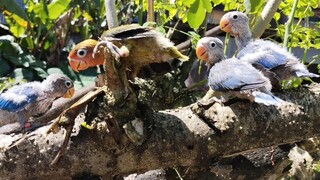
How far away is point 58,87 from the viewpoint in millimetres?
859

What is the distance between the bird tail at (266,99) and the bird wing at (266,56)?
4.9 inches

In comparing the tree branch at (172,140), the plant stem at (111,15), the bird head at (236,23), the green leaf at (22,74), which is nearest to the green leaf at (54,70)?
the green leaf at (22,74)

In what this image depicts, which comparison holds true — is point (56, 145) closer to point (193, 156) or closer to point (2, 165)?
point (2, 165)

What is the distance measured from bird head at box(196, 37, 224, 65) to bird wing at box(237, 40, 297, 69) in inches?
1.6

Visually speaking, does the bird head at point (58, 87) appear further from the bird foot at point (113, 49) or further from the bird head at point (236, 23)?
the bird head at point (236, 23)

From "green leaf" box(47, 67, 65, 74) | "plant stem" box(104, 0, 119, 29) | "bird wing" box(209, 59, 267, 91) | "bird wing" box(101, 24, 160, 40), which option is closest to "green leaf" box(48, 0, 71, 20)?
"green leaf" box(47, 67, 65, 74)

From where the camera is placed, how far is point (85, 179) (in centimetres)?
66

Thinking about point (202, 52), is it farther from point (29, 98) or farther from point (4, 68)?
point (4, 68)

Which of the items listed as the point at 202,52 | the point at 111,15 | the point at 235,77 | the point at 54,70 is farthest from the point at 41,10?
the point at 235,77

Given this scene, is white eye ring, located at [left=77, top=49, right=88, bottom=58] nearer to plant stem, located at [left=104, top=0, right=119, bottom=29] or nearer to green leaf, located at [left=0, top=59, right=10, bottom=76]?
plant stem, located at [left=104, top=0, right=119, bottom=29]

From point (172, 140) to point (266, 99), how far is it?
0.16 m

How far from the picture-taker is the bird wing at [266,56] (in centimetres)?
84

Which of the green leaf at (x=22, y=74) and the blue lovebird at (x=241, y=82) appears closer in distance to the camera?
the blue lovebird at (x=241, y=82)

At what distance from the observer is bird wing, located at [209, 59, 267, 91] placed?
73cm
